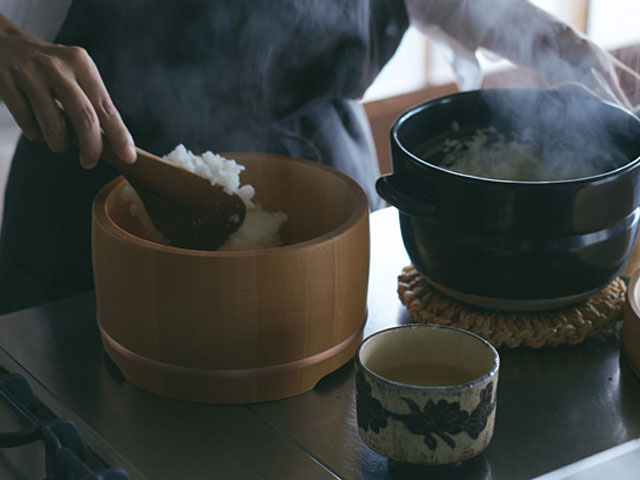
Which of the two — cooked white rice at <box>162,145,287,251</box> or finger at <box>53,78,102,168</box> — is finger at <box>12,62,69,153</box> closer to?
finger at <box>53,78,102,168</box>

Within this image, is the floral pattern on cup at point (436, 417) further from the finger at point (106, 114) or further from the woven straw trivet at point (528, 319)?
the finger at point (106, 114)

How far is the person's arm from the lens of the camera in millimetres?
1177

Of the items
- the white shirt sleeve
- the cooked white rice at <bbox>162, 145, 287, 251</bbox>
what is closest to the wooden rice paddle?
the cooked white rice at <bbox>162, 145, 287, 251</bbox>

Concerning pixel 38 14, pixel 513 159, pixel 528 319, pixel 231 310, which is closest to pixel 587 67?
pixel 513 159

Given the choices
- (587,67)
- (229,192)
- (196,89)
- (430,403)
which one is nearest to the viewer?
(430,403)

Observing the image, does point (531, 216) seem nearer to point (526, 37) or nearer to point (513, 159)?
point (513, 159)

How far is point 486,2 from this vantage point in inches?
52.0

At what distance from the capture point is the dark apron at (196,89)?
1233 millimetres

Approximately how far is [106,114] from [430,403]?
0.42 meters

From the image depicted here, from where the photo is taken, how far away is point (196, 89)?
1.27 metres

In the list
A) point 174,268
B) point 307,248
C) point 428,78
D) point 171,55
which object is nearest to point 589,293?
point 307,248

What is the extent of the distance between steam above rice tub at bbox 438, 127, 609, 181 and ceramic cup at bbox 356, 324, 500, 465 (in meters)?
0.26

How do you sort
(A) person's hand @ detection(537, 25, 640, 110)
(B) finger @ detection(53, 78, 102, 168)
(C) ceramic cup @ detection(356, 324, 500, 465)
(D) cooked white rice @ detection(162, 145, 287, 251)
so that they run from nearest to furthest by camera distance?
(C) ceramic cup @ detection(356, 324, 500, 465) < (B) finger @ detection(53, 78, 102, 168) < (D) cooked white rice @ detection(162, 145, 287, 251) < (A) person's hand @ detection(537, 25, 640, 110)

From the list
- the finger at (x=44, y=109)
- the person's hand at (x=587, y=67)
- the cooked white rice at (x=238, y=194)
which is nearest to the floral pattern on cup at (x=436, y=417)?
the cooked white rice at (x=238, y=194)
